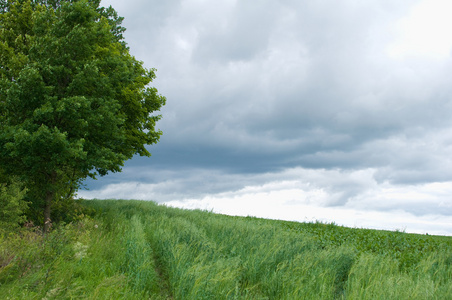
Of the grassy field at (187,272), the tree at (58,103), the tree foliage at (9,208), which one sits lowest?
the grassy field at (187,272)

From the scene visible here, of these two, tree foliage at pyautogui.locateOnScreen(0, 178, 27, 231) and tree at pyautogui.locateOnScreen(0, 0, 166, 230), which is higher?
tree at pyautogui.locateOnScreen(0, 0, 166, 230)

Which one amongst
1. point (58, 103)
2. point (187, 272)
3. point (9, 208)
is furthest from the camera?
point (58, 103)

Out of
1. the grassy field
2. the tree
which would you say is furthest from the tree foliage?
the grassy field

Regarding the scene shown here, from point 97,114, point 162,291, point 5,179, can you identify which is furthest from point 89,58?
point 162,291

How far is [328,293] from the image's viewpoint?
705 centimetres

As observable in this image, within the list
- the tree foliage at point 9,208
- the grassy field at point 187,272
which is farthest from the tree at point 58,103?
the grassy field at point 187,272

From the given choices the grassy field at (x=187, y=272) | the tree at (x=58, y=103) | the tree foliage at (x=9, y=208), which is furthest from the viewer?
the tree at (x=58, y=103)

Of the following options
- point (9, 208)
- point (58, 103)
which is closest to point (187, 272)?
point (9, 208)

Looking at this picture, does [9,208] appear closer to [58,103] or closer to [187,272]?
[58,103]

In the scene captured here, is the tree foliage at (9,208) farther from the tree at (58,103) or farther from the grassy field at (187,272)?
the grassy field at (187,272)

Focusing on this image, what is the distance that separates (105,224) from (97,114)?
494cm

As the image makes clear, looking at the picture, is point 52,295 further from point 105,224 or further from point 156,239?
point 105,224

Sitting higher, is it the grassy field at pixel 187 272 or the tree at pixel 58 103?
the tree at pixel 58 103

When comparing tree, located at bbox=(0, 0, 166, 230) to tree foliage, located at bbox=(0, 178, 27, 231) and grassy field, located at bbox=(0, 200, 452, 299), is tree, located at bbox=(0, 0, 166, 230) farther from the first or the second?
grassy field, located at bbox=(0, 200, 452, 299)
